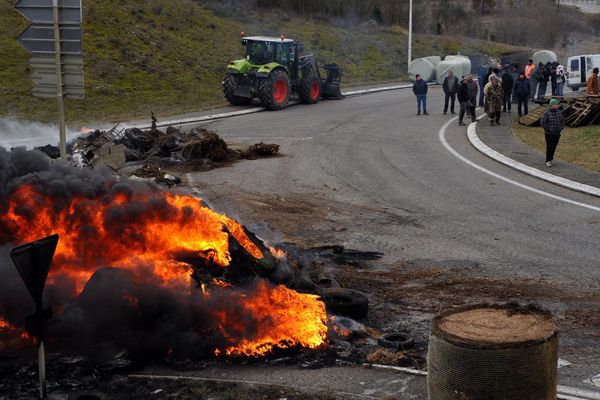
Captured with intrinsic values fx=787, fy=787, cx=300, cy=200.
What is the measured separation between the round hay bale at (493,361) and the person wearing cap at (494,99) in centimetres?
2019

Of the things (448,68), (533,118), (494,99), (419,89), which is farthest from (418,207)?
(448,68)

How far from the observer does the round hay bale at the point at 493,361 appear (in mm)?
5234

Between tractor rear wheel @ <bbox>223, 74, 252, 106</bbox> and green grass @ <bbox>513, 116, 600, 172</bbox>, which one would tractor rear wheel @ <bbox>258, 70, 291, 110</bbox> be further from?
green grass @ <bbox>513, 116, 600, 172</bbox>

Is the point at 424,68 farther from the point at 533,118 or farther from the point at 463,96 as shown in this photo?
the point at 533,118

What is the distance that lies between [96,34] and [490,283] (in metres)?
31.3

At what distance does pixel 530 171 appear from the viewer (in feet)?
57.9

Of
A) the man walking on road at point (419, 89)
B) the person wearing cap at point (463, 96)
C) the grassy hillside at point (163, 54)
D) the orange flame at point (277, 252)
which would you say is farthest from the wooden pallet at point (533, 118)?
the orange flame at point (277, 252)

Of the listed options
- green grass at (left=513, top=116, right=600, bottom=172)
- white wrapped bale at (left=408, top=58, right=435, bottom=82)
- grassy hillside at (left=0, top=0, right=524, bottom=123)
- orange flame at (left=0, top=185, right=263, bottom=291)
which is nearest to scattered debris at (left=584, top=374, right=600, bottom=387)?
orange flame at (left=0, top=185, right=263, bottom=291)

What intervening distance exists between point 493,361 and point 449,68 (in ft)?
129

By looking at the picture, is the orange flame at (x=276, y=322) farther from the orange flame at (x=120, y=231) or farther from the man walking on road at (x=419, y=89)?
the man walking on road at (x=419, y=89)

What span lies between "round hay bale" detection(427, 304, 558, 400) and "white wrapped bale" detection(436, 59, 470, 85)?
126 ft

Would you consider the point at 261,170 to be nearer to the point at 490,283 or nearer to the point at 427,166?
the point at 427,166

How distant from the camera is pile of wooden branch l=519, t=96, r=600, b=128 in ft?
82.3

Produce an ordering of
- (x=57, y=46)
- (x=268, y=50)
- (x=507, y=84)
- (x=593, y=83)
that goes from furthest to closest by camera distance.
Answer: (x=268, y=50) < (x=507, y=84) < (x=593, y=83) < (x=57, y=46)
